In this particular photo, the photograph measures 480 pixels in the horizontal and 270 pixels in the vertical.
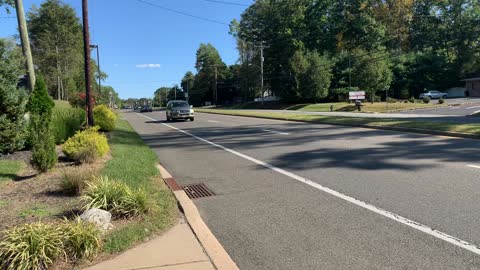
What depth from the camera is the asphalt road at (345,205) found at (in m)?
4.37

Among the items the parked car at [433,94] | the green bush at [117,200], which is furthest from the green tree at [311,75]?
the green bush at [117,200]

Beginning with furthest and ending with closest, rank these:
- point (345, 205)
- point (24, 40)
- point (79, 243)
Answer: point (24, 40), point (345, 205), point (79, 243)

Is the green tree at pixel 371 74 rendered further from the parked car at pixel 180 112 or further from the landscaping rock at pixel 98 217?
the landscaping rock at pixel 98 217

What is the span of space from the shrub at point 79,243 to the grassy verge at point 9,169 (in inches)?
180

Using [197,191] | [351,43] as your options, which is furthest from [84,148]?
[351,43]

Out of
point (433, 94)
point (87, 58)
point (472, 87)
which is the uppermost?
point (472, 87)

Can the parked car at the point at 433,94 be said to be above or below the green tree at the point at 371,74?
below

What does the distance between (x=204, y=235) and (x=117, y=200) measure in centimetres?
150

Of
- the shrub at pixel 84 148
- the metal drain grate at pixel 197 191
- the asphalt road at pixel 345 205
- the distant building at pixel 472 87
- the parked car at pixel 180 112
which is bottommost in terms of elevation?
the metal drain grate at pixel 197 191

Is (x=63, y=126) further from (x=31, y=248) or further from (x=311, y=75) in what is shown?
(x=311, y=75)

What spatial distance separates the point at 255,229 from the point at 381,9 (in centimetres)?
Result: 8736

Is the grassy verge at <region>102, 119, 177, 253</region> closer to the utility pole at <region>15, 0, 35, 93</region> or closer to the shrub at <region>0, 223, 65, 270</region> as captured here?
the shrub at <region>0, 223, 65, 270</region>

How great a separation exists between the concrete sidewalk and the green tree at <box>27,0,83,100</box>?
182 ft

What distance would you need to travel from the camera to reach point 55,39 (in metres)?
57.8
